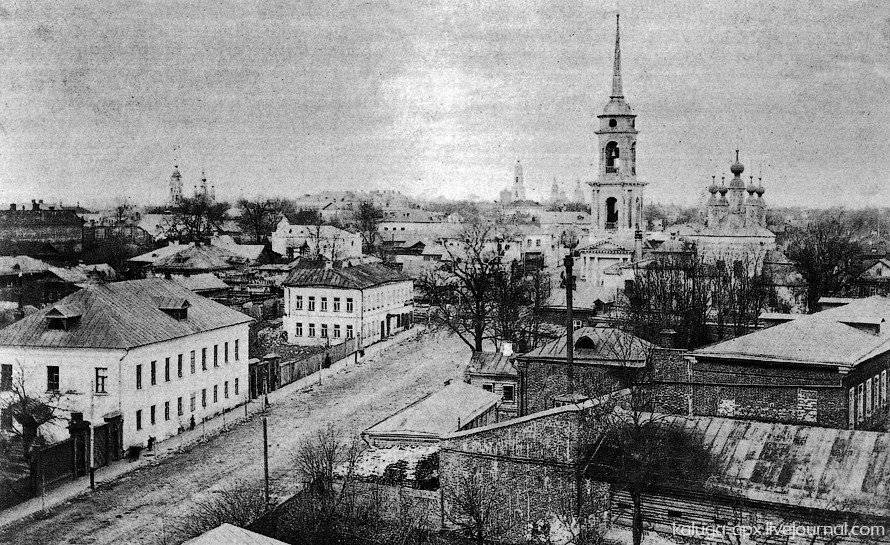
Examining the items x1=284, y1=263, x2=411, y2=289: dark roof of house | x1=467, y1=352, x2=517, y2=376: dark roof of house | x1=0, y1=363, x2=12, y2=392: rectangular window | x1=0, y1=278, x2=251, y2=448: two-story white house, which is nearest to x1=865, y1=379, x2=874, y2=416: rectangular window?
x1=467, y1=352, x2=517, y2=376: dark roof of house

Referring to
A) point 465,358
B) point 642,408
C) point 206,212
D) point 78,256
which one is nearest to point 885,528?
point 642,408

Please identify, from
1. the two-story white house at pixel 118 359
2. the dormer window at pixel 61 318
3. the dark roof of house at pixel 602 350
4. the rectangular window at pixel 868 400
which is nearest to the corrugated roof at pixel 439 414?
the dark roof of house at pixel 602 350

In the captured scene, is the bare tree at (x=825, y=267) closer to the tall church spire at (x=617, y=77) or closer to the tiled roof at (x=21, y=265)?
the tall church spire at (x=617, y=77)

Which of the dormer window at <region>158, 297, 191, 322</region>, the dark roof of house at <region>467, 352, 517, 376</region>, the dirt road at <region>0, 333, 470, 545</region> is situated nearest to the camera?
the dirt road at <region>0, 333, 470, 545</region>

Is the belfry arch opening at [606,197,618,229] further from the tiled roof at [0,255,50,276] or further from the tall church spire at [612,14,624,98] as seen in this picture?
the tiled roof at [0,255,50,276]

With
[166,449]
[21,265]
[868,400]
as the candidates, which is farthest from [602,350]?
[21,265]

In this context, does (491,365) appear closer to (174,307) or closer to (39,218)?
(174,307)

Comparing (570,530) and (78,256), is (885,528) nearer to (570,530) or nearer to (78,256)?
(570,530)
